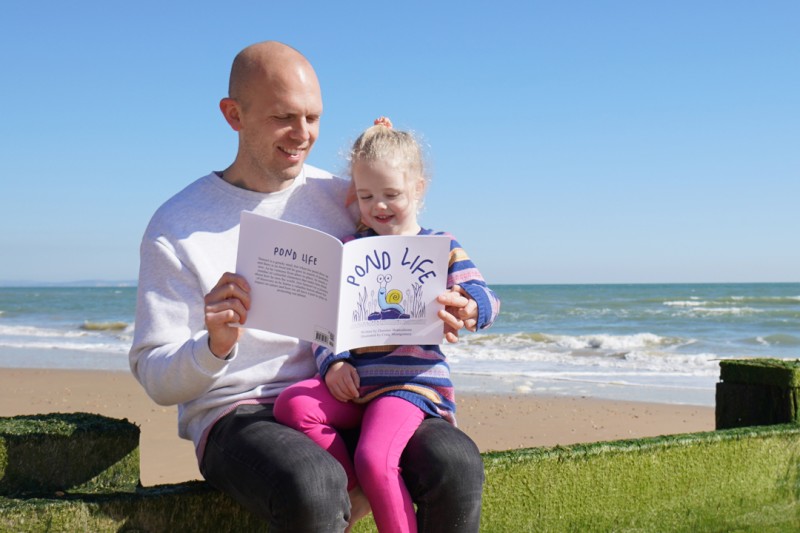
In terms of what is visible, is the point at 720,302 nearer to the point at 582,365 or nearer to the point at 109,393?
the point at 582,365

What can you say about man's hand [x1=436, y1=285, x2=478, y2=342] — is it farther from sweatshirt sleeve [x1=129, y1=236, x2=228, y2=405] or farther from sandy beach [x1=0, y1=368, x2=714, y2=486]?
sandy beach [x1=0, y1=368, x2=714, y2=486]

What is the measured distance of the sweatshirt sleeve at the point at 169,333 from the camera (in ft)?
7.70

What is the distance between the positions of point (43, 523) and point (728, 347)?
16.2 m

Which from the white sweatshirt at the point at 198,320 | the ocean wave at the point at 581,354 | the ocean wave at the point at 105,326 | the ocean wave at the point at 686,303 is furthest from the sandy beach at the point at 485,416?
the ocean wave at the point at 686,303

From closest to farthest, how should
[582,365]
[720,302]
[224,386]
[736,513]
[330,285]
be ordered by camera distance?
[330,285] < [224,386] < [736,513] < [582,365] < [720,302]

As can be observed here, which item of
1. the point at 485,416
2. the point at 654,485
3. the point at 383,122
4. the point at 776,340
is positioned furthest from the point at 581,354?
the point at 383,122

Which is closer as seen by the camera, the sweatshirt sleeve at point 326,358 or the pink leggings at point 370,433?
the pink leggings at point 370,433

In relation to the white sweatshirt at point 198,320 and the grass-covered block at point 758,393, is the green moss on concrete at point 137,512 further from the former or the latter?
the grass-covered block at point 758,393

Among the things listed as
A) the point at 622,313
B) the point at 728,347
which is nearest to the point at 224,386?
the point at 728,347

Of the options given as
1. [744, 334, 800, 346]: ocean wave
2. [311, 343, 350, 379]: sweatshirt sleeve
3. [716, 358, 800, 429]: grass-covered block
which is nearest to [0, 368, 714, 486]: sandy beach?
[716, 358, 800, 429]: grass-covered block

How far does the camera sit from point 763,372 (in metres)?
4.05

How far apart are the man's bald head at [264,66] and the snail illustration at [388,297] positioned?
0.76m

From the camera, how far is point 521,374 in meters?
12.2

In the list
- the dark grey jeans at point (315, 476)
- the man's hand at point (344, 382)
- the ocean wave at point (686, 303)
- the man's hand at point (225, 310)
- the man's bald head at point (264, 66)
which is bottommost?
the ocean wave at point (686, 303)
